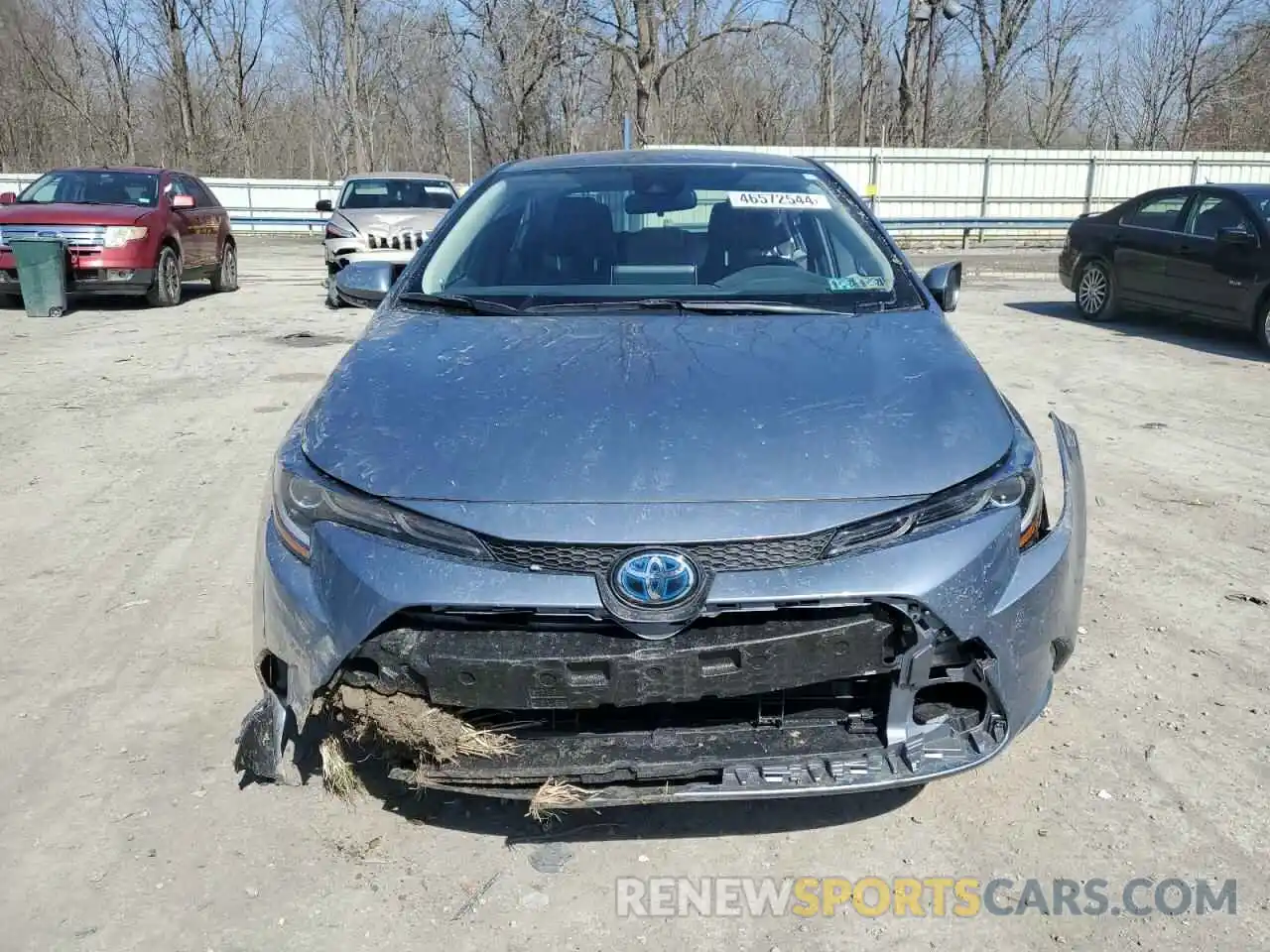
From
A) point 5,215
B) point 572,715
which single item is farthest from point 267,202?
point 572,715

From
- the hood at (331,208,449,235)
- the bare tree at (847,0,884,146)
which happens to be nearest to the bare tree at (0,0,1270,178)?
the bare tree at (847,0,884,146)

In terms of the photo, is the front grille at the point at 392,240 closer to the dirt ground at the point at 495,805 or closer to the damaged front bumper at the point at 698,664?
the dirt ground at the point at 495,805

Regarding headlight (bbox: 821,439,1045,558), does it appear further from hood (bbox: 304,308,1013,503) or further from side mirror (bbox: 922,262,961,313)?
side mirror (bbox: 922,262,961,313)

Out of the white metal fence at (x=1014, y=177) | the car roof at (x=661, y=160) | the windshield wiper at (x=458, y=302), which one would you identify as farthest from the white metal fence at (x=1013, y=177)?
the windshield wiper at (x=458, y=302)

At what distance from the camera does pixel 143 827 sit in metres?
2.73

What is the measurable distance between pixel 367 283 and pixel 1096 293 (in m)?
10.2

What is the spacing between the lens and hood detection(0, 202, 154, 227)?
12109 mm

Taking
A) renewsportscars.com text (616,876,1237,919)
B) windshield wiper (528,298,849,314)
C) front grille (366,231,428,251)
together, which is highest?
windshield wiper (528,298,849,314)

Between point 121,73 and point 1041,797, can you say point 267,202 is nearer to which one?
point 121,73

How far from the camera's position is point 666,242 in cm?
371

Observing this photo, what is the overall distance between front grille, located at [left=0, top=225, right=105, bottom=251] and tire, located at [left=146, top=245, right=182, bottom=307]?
74 centimetres

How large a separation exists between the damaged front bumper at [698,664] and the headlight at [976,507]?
0.04 metres

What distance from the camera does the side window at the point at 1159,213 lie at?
10.8 meters

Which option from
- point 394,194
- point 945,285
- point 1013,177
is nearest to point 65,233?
point 394,194
